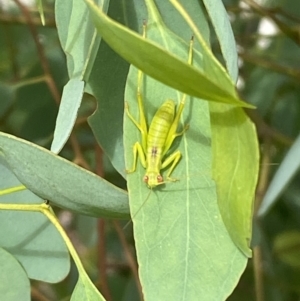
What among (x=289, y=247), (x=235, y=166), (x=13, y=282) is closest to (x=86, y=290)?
(x=13, y=282)

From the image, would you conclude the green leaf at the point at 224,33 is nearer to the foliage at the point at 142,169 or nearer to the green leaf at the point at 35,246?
the foliage at the point at 142,169

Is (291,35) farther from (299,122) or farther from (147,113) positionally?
(147,113)

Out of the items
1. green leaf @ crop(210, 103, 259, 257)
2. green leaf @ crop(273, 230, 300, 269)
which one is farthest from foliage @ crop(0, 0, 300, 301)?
green leaf @ crop(273, 230, 300, 269)

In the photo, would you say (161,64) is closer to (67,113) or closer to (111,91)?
(67,113)

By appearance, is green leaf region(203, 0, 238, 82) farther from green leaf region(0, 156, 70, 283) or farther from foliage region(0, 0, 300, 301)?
green leaf region(0, 156, 70, 283)

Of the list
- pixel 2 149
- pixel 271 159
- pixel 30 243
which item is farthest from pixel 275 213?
pixel 2 149

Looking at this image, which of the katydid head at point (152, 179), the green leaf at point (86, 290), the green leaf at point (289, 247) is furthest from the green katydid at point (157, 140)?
the green leaf at point (289, 247)
